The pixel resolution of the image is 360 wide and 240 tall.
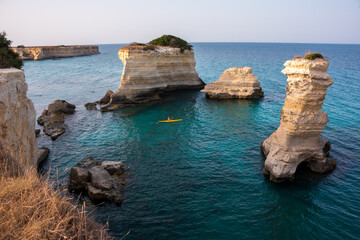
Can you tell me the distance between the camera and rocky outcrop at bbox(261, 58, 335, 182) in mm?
18594

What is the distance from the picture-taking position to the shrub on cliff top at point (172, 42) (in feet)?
170

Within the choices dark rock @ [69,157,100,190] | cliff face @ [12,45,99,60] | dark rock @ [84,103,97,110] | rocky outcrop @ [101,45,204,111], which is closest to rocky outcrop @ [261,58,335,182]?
dark rock @ [69,157,100,190]

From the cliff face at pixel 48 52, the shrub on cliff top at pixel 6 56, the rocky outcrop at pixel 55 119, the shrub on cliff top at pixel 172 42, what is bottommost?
the rocky outcrop at pixel 55 119

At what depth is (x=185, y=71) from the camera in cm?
5247

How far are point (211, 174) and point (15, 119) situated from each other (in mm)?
15468

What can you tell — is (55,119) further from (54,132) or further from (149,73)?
(149,73)

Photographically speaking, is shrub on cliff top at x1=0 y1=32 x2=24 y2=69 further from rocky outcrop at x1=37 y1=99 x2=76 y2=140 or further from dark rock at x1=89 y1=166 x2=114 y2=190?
dark rock at x1=89 y1=166 x2=114 y2=190

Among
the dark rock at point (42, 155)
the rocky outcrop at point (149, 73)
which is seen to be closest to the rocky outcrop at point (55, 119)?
the dark rock at point (42, 155)

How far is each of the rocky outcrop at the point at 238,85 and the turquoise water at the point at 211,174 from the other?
15.0 ft

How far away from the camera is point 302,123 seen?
19.4 metres

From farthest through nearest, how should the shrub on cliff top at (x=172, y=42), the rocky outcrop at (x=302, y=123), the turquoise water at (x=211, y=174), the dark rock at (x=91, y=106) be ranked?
the shrub on cliff top at (x=172, y=42) → the dark rock at (x=91, y=106) → the rocky outcrop at (x=302, y=123) → the turquoise water at (x=211, y=174)

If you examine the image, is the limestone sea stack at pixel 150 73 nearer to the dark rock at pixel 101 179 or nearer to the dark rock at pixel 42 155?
the dark rock at pixel 42 155

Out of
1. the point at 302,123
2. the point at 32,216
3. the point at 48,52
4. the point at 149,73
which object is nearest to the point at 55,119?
the point at 149,73

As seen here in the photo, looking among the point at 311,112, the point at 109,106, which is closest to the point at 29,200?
the point at 311,112
